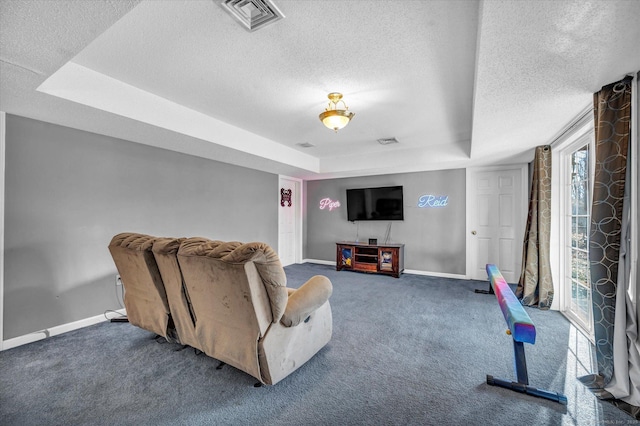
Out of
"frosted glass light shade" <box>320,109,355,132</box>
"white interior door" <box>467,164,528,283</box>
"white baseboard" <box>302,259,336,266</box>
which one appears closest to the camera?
"frosted glass light shade" <box>320,109,355,132</box>

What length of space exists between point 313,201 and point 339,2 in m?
5.36

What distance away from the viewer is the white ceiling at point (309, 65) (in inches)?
56.9

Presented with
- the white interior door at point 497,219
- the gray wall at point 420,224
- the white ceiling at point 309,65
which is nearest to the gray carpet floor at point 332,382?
the white interior door at point 497,219

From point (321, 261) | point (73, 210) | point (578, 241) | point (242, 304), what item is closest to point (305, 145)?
point (321, 261)

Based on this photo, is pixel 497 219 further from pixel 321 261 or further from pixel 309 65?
pixel 309 65

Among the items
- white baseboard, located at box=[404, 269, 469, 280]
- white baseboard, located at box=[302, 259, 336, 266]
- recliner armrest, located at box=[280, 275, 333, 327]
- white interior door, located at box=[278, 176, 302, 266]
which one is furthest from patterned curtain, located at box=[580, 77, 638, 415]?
white interior door, located at box=[278, 176, 302, 266]

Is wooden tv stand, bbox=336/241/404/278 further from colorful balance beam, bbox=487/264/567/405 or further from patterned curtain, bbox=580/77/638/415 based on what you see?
patterned curtain, bbox=580/77/638/415

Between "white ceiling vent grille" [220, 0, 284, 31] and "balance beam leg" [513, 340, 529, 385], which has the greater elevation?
"white ceiling vent grille" [220, 0, 284, 31]

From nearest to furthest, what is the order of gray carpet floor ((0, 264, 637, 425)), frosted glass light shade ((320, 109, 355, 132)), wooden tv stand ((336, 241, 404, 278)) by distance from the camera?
gray carpet floor ((0, 264, 637, 425))
frosted glass light shade ((320, 109, 355, 132))
wooden tv stand ((336, 241, 404, 278))

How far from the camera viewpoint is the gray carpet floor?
5.37 ft

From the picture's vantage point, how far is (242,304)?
1748 millimetres

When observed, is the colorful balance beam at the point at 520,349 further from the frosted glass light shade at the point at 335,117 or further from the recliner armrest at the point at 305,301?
the frosted glass light shade at the point at 335,117

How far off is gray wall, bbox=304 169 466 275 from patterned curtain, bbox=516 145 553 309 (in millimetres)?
1540

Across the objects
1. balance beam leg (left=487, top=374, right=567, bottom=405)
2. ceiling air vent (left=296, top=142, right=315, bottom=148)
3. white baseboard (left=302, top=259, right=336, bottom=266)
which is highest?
ceiling air vent (left=296, top=142, right=315, bottom=148)
